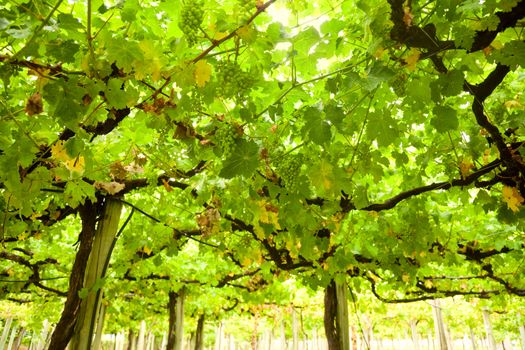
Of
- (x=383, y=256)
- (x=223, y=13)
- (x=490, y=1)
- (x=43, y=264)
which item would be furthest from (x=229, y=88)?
(x=43, y=264)

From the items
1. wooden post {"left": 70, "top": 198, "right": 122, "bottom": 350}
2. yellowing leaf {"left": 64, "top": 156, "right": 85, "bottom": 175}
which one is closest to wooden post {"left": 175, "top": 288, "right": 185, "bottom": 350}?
wooden post {"left": 70, "top": 198, "right": 122, "bottom": 350}

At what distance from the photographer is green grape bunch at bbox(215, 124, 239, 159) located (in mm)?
2098

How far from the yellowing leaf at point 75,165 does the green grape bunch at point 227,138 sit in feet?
3.84

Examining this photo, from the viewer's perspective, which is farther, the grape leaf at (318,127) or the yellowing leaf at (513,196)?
the yellowing leaf at (513,196)

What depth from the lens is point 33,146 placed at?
7.66 feet

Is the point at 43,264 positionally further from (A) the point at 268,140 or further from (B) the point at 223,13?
(B) the point at 223,13

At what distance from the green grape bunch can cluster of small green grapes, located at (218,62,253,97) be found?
0.96 feet

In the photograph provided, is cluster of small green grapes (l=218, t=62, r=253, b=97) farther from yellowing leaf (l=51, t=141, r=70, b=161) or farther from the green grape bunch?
yellowing leaf (l=51, t=141, r=70, b=161)

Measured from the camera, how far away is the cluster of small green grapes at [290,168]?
2486 mm

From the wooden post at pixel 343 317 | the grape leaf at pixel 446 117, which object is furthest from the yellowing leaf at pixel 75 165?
the wooden post at pixel 343 317

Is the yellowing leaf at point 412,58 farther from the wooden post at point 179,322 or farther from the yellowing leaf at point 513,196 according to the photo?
the wooden post at point 179,322

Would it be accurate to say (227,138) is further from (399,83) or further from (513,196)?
(513,196)

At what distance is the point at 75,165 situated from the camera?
2711 millimetres

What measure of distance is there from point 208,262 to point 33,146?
728 cm
